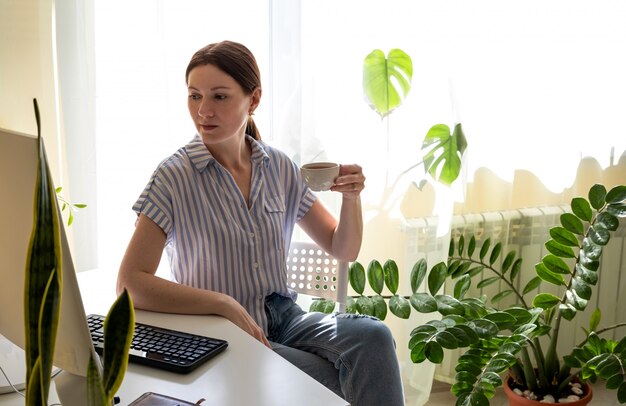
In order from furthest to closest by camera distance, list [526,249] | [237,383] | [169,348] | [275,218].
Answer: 1. [526,249]
2. [275,218]
3. [169,348]
4. [237,383]

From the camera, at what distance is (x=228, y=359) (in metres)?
1.28

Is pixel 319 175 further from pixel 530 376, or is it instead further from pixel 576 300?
pixel 530 376

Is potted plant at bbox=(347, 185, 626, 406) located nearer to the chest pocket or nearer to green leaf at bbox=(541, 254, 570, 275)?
green leaf at bbox=(541, 254, 570, 275)

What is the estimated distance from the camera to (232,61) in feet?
6.07

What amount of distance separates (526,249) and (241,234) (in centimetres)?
135

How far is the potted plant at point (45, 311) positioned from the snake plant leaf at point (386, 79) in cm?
170

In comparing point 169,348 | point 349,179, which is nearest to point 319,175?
point 349,179

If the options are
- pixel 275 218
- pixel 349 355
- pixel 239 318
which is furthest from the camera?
pixel 275 218

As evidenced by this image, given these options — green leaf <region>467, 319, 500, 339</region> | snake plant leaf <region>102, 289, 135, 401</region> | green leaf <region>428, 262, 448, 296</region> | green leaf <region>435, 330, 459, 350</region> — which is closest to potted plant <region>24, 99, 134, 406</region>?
snake plant leaf <region>102, 289, 135, 401</region>

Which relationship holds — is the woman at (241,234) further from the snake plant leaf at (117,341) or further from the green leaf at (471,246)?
the snake plant leaf at (117,341)

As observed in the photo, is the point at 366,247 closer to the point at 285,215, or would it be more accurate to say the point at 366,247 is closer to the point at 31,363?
the point at 285,215

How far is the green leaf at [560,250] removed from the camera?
2.25m

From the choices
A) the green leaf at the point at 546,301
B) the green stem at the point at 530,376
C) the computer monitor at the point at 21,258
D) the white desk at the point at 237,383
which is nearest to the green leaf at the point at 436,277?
the green leaf at the point at 546,301

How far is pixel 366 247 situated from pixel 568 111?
91 centimetres
